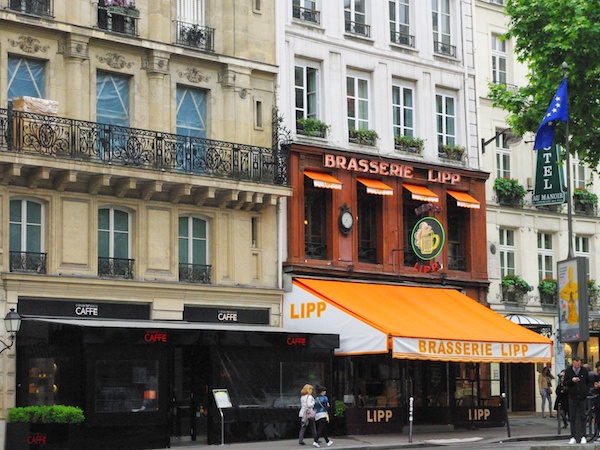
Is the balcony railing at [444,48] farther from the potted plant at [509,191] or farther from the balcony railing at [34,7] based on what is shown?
the balcony railing at [34,7]

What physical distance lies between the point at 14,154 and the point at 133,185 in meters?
3.16

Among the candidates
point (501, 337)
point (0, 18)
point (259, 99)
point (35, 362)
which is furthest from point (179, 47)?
point (501, 337)

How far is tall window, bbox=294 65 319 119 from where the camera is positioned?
3425cm

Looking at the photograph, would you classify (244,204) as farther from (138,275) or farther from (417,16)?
(417,16)

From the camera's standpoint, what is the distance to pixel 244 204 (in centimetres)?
3219

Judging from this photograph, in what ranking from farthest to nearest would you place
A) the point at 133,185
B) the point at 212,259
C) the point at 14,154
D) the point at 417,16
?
the point at 417,16
the point at 212,259
the point at 133,185
the point at 14,154

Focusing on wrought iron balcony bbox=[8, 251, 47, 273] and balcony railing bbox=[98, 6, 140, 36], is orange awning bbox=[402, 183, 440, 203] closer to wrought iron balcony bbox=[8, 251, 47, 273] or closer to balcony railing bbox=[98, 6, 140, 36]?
balcony railing bbox=[98, 6, 140, 36]

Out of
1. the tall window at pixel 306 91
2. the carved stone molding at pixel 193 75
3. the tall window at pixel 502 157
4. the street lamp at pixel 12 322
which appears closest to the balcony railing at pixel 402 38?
the tall window at pixel 306 91

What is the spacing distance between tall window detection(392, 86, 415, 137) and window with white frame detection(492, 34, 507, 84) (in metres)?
4.74

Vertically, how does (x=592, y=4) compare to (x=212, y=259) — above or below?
above

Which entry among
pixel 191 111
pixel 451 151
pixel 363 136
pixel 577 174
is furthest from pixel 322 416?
pixel 577 174

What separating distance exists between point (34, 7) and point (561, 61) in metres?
13.6

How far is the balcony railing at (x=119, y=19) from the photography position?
30.0 metres

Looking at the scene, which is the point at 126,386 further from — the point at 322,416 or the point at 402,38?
the point at 402,38
